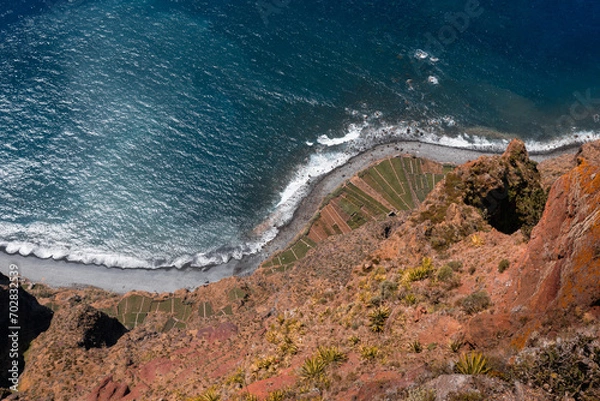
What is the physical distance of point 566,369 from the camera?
19.9 meters

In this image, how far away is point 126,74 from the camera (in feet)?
339

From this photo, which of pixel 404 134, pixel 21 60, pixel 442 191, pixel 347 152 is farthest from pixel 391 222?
pixel 21 60

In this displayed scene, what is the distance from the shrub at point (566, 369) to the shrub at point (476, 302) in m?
8.36

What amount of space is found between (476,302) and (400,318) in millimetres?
6461

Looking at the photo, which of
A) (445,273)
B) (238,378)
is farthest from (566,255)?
(238,378)

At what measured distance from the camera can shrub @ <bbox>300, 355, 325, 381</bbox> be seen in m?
31.7

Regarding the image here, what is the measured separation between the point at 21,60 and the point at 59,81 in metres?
13.5

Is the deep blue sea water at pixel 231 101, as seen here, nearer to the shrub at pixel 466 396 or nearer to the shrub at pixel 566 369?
the shrub at pixel 466 396

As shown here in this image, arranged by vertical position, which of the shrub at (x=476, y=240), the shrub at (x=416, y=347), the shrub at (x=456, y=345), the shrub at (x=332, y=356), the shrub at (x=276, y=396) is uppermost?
the shrub at (x=476, y=240)

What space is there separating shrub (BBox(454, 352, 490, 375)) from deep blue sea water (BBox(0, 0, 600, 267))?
64932 millimetres

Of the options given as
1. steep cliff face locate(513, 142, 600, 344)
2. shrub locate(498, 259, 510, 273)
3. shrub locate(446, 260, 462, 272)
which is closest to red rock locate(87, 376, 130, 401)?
shrub locate(446, 260, 462, 272)

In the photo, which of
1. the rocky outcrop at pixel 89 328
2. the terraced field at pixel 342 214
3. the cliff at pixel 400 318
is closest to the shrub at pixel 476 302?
the cliff at pixel 400 318

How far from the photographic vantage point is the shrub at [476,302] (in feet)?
97.6

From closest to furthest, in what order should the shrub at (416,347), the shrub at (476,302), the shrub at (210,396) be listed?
the shrub at (416,347)
the shrub at (476,302)
the shrub at (210,396)
